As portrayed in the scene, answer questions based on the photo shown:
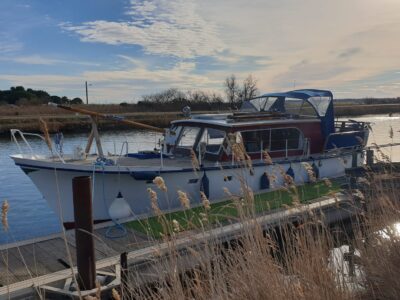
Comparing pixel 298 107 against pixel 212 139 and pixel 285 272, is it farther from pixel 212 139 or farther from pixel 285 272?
pixel 285 272

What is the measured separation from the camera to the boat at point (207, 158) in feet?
26.5

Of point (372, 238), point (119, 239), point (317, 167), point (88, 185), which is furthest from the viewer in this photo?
point (317, 167)

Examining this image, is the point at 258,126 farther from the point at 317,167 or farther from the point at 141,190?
the point at 141,190

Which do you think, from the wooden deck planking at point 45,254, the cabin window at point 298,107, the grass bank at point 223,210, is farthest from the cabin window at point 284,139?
the wooden deck planking at point 45,254

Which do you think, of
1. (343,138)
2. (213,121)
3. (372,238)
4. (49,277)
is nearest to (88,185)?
(49,277)

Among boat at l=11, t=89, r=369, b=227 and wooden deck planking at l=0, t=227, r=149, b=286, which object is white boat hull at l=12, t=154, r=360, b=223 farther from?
wooden deck planking at l=0, t=227, r=149, b=286

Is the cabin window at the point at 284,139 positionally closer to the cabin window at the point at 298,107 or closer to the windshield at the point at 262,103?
the cabin window at the point at 298,107

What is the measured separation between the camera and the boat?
8062 mm

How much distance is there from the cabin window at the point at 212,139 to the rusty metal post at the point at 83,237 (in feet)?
17.4

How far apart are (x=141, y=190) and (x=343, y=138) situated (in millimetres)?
6408

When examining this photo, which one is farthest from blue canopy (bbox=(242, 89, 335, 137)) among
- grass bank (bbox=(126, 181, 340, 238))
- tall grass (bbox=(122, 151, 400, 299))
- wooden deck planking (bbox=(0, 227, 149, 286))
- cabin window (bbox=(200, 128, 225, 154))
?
tall grass (bbox=(122, 151, 400, 299))

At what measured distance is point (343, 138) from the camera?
11789mm

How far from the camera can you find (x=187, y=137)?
1036 cm

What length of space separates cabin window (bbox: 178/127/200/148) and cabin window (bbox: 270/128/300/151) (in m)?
1.96
